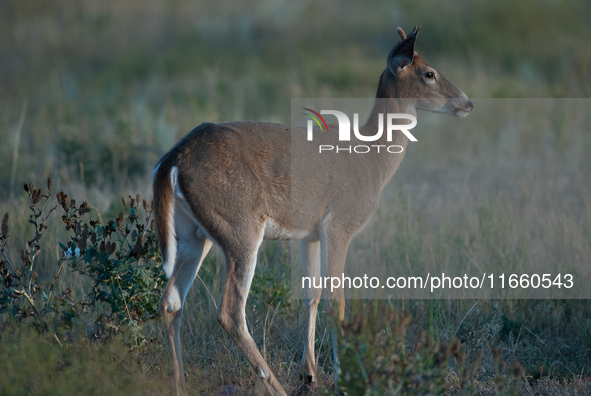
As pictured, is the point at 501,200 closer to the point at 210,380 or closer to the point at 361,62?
the point at 210,380

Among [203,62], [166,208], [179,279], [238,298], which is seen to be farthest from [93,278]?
[203,62]

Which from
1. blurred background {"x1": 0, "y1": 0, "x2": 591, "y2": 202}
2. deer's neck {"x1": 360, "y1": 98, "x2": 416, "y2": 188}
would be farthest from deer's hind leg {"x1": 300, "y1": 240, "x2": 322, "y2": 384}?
blurred background {"x1": 0, "y1": 0, "x2": 591, "y2": 202}

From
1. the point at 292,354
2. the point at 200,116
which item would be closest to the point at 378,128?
the point at 292,354

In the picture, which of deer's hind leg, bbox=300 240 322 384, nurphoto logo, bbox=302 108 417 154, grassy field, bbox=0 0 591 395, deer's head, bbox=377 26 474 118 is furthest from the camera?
deer's head, bbox=377 26 474 118

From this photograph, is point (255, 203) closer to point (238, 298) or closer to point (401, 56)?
point (238, 298)

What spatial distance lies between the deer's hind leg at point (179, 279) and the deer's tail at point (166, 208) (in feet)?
0.48

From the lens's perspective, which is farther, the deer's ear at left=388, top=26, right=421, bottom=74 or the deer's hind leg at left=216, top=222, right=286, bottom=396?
the deer's ear at left=388, top=26, right=421, bottom=74

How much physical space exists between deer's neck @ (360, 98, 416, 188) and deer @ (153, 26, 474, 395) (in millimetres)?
11

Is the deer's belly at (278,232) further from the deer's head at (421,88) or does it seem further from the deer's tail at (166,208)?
the deer's head at (421,88)

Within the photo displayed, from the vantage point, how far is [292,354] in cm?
541

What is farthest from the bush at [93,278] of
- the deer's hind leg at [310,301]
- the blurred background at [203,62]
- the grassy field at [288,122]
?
the blurred background at [203,62]

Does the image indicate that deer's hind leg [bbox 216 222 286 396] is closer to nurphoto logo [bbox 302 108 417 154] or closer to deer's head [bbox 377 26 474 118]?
nurphoto logo [bbox 302 108 417 154]

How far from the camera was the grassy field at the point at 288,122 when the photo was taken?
521 centimetres

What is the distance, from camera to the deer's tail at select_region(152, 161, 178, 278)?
4352 millimetres
